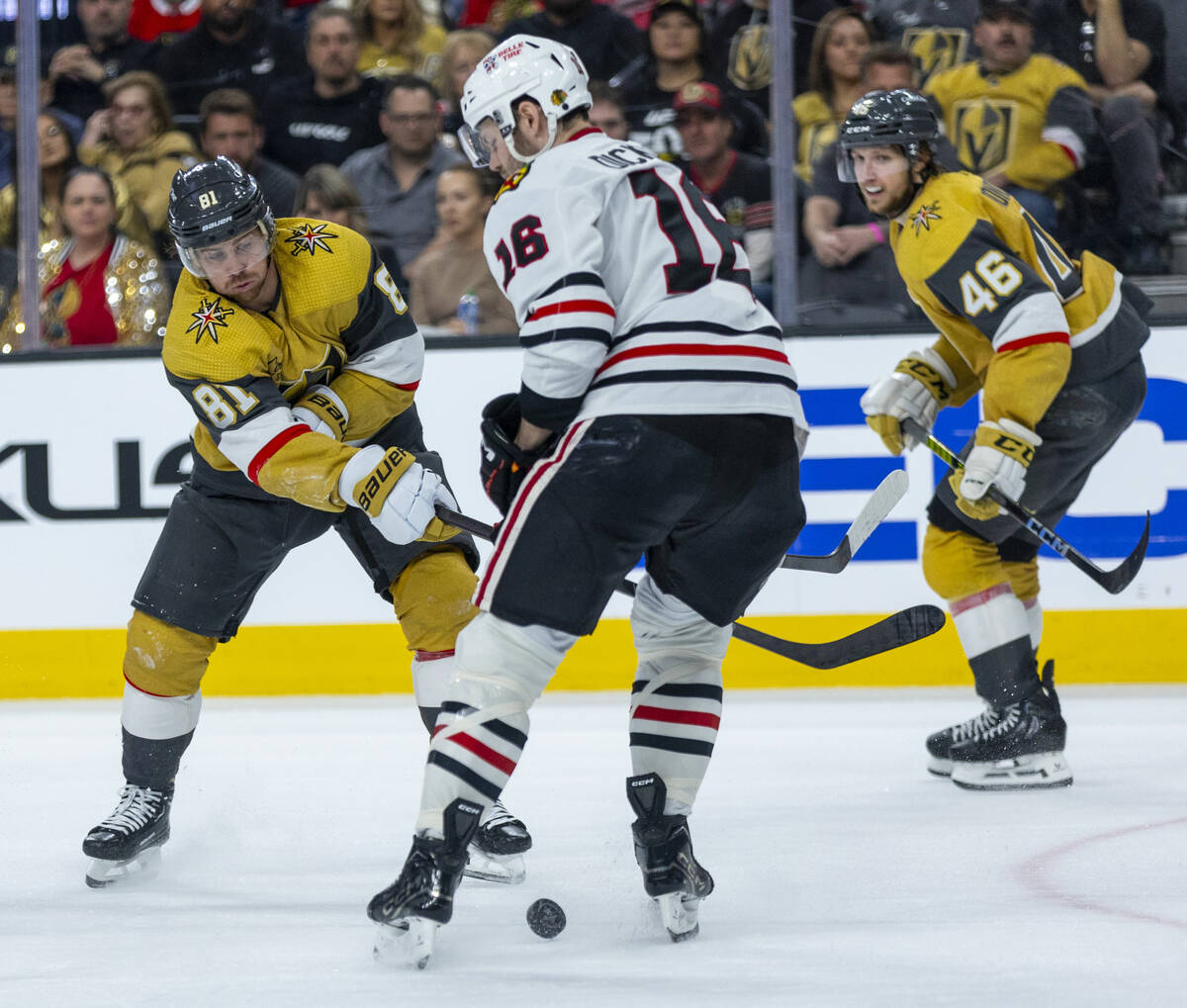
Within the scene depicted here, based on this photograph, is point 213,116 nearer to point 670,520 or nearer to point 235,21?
point 235,21

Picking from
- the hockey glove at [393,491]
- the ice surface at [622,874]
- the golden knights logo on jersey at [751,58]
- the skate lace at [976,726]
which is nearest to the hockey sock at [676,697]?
the ice surface at [622,874]

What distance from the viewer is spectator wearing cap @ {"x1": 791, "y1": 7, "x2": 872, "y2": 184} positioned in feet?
13.0

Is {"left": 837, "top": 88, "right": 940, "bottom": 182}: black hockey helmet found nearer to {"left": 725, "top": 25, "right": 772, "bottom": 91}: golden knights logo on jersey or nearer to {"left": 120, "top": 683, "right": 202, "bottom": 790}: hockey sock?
{"left": 725, "top": 25, "right": 772, "bottom": 91}: golden knights logo on jersey

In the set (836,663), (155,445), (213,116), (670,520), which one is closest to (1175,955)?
(836,663)

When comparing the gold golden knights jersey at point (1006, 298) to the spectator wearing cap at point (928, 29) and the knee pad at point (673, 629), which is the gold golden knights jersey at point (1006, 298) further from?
the spectator wearing cap at point (928, 29)

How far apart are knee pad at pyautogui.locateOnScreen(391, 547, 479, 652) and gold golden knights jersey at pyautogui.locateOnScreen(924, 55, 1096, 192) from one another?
6.97ft

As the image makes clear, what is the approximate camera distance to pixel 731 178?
3992 mm

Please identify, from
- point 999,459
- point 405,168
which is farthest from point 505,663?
point 405,168

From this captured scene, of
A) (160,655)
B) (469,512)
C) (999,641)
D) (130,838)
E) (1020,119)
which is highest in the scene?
(1020,119)

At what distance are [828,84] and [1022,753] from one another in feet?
6.16

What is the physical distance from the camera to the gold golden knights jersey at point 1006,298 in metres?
2.75

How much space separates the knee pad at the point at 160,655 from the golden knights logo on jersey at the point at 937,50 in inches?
98.8

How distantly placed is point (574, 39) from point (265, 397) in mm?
2184

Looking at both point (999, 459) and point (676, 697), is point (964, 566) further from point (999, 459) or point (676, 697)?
point (676, 697)
